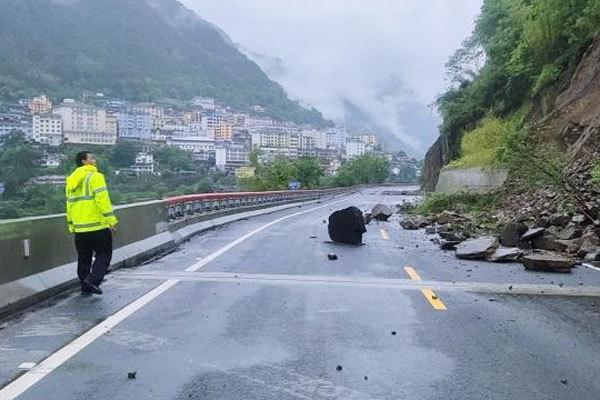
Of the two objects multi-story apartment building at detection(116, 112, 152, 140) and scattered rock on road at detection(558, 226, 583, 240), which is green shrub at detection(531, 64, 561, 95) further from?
multi-story apartment building at detection(116, 112, 152, 140)

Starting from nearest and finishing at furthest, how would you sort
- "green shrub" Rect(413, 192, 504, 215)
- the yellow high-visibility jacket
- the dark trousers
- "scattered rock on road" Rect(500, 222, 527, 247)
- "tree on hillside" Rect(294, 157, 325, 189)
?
the yellow high-visibility jacket < the dark trousers < "scattered rock on road" Rect(500, 222, 527, 247) < "green shrub" Rect(413, 192, 504, 215) < "tree on hillside" Rect(294, 157, 325, 189)

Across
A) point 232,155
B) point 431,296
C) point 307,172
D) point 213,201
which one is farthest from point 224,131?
point 431,296

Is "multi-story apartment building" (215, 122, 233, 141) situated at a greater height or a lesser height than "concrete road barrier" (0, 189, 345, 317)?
greater

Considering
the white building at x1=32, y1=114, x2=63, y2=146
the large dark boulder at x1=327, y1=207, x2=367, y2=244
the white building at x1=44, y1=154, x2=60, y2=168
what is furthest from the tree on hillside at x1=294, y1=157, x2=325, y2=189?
the large dark boulder at x1=327, y1=207, x2=367, y2=244

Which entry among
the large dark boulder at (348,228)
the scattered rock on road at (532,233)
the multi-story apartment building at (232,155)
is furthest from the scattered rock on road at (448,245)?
the multi-story apartment building at (232,155)

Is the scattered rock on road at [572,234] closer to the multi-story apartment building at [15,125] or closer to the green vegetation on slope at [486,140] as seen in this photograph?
the green vegetation on slope at [486,140]

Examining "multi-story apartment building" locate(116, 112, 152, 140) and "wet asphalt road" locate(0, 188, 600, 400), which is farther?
"multi-story apartment building" locate(116, 112, 152, 140)

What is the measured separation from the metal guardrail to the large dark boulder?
4.15 m

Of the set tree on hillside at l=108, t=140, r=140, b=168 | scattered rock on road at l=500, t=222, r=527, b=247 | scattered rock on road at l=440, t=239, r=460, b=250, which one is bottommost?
Answer: scattered rock on road at l=440, t=239, r=460, b=250

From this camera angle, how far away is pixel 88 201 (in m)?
8.27

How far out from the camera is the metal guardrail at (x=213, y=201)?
56.8ft

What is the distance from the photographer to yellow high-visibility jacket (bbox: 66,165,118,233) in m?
8.26

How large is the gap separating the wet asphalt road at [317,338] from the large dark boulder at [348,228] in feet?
17.0

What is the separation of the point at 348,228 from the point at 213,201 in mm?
A: 8046
